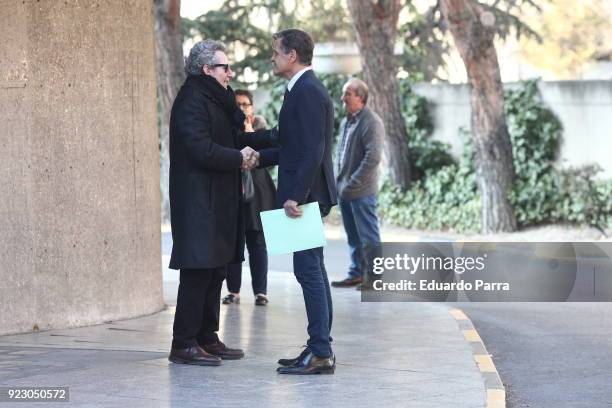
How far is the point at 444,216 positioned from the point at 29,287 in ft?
38.8

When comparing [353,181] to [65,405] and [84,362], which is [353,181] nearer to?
[84,362]

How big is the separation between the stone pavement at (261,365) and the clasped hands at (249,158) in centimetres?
126

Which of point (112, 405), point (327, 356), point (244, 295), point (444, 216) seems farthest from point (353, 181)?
point (444, 216)

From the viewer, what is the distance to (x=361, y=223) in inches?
506

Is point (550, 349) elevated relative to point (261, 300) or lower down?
lower down

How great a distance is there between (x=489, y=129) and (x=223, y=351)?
11.5 meters

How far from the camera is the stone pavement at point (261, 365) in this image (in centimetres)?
738

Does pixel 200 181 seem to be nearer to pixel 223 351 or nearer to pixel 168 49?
pixel 223 351

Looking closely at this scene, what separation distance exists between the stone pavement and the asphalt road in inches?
13.5

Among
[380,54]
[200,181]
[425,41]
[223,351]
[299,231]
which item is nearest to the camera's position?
[299,231]

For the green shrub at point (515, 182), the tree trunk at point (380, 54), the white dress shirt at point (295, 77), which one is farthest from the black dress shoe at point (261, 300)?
the tree trunk at point (380, 54)

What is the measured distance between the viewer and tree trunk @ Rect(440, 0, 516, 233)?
19.2 m

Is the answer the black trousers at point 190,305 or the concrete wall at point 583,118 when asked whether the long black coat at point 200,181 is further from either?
the concrete wall at point 583,118

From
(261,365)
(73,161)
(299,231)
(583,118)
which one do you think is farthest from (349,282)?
(583,118)
